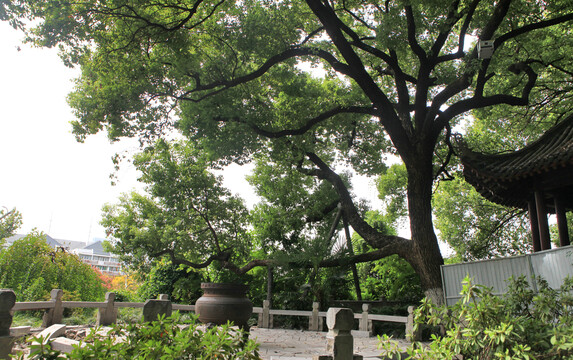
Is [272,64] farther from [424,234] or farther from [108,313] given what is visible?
[108,313]

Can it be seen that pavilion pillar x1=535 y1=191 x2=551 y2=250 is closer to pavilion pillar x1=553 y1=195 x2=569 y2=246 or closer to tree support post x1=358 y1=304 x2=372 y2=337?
pavilion pillar x1=553 y1=195 x2=569 y2=246

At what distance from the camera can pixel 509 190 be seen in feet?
27.3

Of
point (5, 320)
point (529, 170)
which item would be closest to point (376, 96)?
point (529, 170)

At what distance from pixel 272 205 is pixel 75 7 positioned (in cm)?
1242

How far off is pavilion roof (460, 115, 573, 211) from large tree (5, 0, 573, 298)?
9.93 ft

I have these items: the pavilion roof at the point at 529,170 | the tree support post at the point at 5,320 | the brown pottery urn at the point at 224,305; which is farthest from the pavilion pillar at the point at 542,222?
the tree support post at the point at 5,320

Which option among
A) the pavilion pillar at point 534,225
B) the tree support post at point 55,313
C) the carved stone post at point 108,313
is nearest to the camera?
the pavilion pillar at point 534,225

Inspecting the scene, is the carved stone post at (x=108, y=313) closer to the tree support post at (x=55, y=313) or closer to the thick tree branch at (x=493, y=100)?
the tree support post at (x=55, y=313)

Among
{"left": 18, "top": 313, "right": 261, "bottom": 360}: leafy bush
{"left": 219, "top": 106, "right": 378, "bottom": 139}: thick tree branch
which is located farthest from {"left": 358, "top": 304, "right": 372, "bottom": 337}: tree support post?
{"left": 18, "top": 313, "right": 261, "bottom": 360}: leafy bush

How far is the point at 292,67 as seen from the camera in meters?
14.1

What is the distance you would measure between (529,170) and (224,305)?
6.19 metres

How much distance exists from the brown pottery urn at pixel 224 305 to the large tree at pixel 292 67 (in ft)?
18.9

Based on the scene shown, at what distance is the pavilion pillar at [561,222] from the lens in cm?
743

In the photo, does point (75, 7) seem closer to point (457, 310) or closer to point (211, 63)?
point (211, 63)
